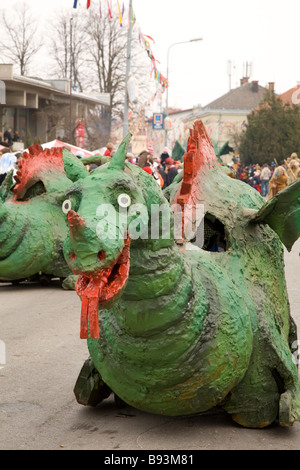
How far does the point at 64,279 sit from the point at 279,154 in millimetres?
33810

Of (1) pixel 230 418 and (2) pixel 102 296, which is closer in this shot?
(2) pixel 102 296

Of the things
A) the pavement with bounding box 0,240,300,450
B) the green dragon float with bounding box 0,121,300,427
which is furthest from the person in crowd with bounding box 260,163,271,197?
the green dragon float with bounding box 0,121,300,427

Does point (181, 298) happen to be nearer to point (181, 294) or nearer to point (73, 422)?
point (181, 294)

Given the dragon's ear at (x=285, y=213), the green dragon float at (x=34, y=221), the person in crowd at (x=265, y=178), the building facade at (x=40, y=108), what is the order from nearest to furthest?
the dragon's ear at (x=285, y=213)
the green dragon float at (x=34, y=221)
the building facade at (x=40, y=108)
the person in crowd at (x=265, y=178)

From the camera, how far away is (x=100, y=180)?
3084mm

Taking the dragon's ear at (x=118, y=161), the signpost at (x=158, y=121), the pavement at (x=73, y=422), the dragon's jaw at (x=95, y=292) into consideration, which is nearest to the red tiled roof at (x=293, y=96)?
the signpost at (x=158, y=121)

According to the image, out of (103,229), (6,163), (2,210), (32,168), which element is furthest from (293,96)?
(103,229)

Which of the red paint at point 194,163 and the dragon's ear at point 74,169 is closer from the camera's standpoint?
the dragon's ear at point 74,169

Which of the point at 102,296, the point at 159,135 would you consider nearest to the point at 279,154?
the point at 159,135

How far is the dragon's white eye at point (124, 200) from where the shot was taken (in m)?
3.05

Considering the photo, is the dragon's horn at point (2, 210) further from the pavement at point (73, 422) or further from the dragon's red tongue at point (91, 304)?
the dragon's red tongue at point (91, 304)

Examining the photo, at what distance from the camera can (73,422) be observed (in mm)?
4227
